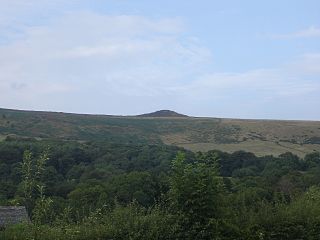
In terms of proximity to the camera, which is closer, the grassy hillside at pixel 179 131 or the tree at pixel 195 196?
the tree at pixel 195 196

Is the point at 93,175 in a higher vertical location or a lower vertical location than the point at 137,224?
lower

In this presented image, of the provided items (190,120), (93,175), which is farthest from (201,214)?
(190,120)

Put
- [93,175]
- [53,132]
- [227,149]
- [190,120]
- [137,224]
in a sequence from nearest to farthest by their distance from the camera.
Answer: [137,224] < [93,175] < [227,149] < [53,132] < [190,120]

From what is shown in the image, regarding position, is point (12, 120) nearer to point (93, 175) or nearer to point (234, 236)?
point (93, 175)

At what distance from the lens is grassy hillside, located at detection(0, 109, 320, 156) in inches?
3681

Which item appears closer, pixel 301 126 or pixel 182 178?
pixel 182 178

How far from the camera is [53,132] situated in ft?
346

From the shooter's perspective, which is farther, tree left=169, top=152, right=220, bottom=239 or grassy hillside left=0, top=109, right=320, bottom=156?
grassy hillside left=0, top=109, right=320, bottom=156

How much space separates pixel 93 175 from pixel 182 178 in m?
48.8

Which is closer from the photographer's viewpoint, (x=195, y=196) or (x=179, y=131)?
(x=195, y=196)

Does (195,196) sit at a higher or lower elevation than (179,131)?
higher

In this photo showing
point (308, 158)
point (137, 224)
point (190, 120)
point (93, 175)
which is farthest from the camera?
point (190, 120)

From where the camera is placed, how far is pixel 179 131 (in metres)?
119

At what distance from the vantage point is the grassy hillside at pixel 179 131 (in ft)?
307
